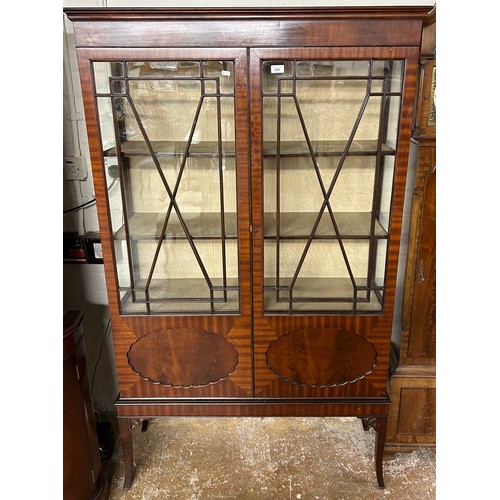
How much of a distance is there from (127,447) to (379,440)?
2.75 feet

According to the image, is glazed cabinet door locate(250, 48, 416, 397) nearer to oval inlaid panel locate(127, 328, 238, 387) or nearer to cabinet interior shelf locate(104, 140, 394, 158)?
cabinet interior shelf locate(104, 140, 394, 158)

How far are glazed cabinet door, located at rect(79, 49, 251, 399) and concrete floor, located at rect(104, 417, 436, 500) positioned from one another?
35 cm

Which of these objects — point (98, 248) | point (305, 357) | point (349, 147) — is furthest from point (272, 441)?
point (349, 147)

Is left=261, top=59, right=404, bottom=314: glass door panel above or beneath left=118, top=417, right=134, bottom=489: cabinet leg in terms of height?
above

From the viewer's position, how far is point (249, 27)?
1128 millimetres

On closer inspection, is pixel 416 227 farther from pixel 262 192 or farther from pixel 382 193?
pixel 262 192

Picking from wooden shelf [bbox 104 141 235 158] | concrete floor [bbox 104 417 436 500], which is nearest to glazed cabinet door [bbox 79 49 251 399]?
wooden shelf [bbox 104 141 235 158]

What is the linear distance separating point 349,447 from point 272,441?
0.94 feet

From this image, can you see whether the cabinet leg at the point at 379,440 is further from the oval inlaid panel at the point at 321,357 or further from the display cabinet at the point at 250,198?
the oval inlaid panel at the point at 321,357

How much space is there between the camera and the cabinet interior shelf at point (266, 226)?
134cm

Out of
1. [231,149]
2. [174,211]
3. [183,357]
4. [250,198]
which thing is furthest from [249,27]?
[183,357]

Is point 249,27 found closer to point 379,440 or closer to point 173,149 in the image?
point 173,149

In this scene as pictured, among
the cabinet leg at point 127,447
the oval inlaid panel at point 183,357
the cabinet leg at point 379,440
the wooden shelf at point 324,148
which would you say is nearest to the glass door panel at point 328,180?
the wooden shelf at point 324,148

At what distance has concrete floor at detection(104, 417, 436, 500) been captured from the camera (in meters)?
1.53
